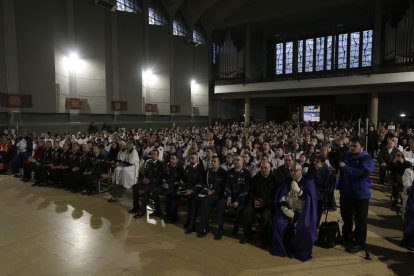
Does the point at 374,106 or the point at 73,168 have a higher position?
the point at 374,106

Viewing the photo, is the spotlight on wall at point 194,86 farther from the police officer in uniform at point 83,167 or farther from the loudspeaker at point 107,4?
the police officer in uniform at point 83,167

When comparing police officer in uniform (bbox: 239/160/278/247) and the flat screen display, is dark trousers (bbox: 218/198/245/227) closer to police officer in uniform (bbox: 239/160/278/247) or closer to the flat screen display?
police officer in uniform (bbox: 239/160/278/247)

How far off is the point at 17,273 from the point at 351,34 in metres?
28.6

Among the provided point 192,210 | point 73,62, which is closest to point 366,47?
point 73,62

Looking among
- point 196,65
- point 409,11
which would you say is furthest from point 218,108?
point 409,11

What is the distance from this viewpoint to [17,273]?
3.43m

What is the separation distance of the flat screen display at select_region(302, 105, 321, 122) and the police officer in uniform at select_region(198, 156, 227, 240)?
22.7 metres

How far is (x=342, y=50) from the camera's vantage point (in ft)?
81.1

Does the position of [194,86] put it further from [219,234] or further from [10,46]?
[219,234]

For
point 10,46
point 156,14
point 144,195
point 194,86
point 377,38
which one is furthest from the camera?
point 194,86

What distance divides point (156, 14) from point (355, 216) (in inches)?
879

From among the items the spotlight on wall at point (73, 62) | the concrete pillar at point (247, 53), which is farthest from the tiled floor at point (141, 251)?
the concrete pillar at point (247, 53)

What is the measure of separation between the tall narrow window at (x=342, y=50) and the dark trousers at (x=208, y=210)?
80.5 ft

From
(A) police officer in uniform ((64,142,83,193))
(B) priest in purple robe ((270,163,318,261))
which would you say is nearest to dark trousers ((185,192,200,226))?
(B) priest in purple robe ((270,163,318,261))
